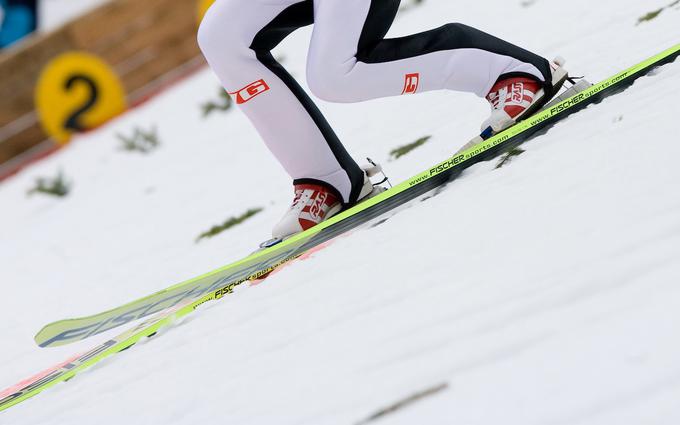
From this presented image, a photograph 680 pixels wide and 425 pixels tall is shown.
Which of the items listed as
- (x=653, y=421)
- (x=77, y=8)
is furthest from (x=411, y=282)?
(x=77, y=8)

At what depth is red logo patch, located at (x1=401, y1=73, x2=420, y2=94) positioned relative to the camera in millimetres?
2244

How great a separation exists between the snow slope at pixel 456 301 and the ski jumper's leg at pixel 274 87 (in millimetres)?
281

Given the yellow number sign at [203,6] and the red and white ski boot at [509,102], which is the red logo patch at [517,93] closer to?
the red and white ski boot at [509,102]

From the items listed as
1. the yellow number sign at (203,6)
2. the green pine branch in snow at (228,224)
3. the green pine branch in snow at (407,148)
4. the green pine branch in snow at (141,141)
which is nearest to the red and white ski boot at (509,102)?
the green pine branch in snow at (407,148)

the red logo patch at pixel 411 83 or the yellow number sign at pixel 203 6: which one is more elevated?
the yellow number sign at pixel 203 6

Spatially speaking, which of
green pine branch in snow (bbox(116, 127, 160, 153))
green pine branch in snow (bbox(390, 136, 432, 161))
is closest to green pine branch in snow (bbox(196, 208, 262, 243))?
green pine branch in snow (bbox(390, 136, 432, 161))

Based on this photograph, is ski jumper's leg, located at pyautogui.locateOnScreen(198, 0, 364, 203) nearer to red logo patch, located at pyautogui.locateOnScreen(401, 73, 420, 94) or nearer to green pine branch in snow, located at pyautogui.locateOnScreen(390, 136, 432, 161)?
red logo patch, located at pyautogui.locateOnScreen(401, 73, 420, 94)

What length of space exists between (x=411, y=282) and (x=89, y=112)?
5.48 m

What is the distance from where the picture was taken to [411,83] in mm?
2258

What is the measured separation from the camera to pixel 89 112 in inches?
260

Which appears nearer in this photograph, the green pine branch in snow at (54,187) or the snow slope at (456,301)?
the snow slope at (456,301)

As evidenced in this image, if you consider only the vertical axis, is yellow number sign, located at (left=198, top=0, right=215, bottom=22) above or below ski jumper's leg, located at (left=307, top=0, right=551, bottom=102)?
above

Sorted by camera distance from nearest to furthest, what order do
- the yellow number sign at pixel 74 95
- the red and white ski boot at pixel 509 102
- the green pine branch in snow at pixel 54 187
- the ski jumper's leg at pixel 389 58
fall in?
the ski jumper's leg at pixel 389 58, the red and white ski boot at pixel 509 102, the green pine branch in snow at pixel 54 187, the yellow number sign at pixel 74 95

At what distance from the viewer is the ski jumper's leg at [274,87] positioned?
221 centimetres
